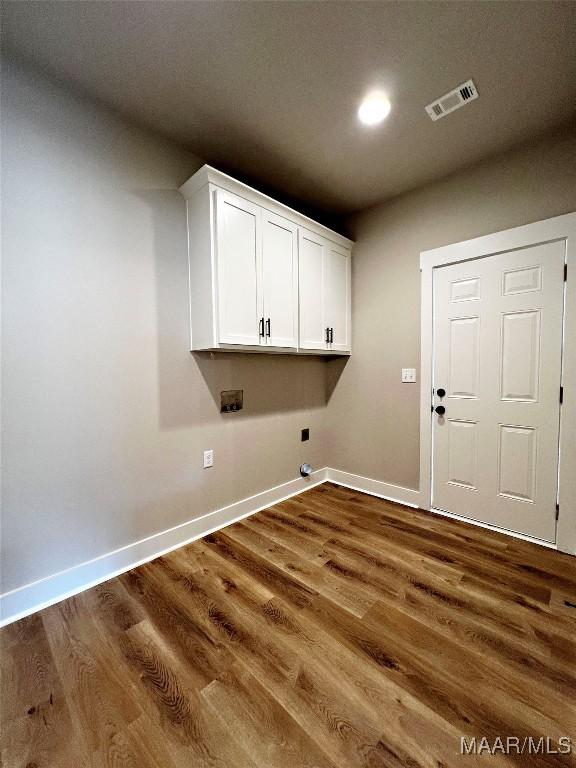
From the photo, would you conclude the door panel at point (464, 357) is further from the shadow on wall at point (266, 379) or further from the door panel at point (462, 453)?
the shadow on wall at point (266, 379)

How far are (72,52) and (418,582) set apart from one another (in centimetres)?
322

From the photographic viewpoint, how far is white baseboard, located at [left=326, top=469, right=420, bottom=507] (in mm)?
2699

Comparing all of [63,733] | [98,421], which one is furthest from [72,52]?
[63,733]

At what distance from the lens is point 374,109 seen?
181 cm

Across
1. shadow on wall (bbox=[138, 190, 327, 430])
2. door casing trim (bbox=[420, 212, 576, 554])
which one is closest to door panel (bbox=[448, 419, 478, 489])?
door casing trim (bbox=[420, 212, 576, 554])

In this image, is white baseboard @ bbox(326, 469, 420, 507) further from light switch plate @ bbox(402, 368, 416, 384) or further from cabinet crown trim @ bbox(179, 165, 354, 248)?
cabinet crown trim @ bbox(179, 165, 354, 248)

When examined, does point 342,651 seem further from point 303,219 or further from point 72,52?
point 72,52

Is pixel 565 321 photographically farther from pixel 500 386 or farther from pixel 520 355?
pixel 500 386

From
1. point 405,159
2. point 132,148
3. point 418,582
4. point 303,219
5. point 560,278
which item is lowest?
point 418,582

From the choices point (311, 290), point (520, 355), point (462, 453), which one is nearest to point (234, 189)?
point (311, 290)

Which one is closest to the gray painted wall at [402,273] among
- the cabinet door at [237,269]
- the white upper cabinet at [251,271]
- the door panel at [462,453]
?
the door panel at [462,453]

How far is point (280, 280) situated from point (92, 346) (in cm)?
132

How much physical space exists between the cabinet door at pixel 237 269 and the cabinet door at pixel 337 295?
2.63 ft

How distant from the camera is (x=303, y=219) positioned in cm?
247
